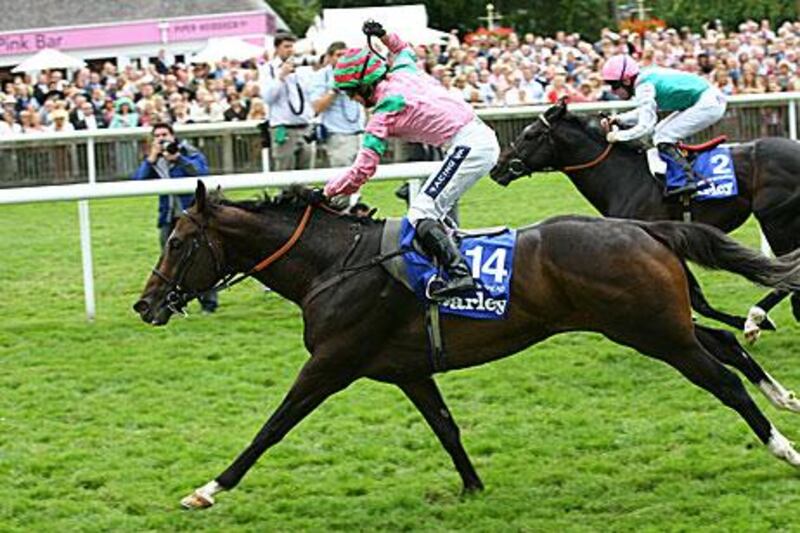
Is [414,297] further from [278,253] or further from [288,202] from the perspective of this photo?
[288,202]

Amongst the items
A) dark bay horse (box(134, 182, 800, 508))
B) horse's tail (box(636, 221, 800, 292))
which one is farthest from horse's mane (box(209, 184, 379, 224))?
horse's tail (box(636, 221, 800, 292))

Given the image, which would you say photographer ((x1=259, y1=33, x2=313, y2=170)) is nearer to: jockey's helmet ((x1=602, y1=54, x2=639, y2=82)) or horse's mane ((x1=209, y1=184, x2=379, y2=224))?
jockey's helmet ((x1=602, y1=54, x2=639, y2=82))

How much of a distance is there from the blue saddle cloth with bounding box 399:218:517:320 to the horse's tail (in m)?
0.61

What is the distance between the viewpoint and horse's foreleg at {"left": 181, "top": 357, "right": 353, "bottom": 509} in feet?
20.5

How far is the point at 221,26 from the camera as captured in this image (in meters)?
37.4

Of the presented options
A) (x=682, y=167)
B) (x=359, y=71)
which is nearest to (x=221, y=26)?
(x=682, y=167)

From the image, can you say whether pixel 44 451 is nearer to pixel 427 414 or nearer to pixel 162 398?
pixel 162 398

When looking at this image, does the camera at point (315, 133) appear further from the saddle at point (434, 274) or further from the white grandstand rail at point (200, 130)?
the saddle at point (434, 274)

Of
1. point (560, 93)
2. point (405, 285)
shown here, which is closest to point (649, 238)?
point (405, 285)

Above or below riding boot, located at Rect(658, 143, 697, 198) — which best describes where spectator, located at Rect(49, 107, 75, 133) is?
below

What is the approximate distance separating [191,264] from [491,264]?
133 centimetres

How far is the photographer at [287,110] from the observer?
14.3 metres

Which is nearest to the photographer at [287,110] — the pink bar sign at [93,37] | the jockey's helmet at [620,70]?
the jockey's helmet at [620,70]

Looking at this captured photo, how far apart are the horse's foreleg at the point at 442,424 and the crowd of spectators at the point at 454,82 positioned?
10.8m
